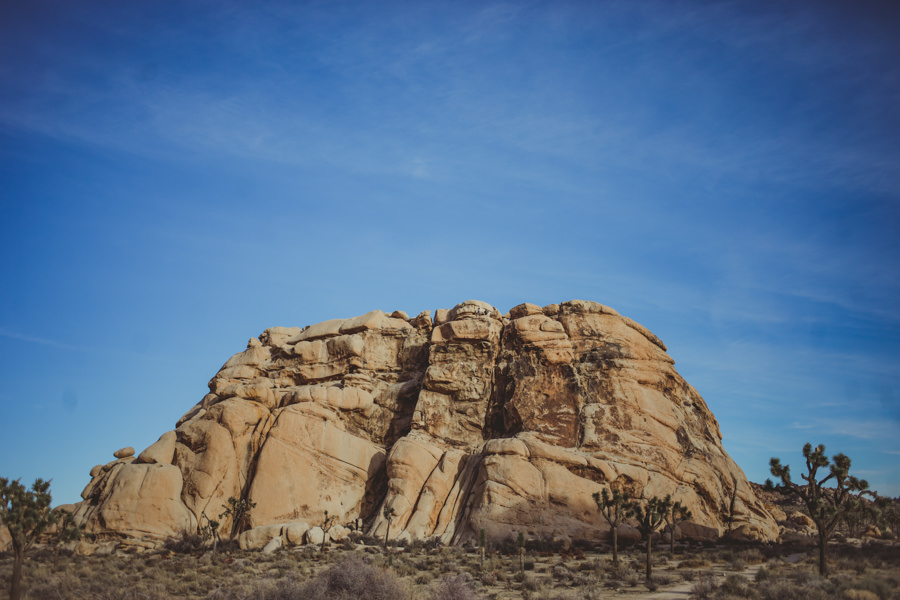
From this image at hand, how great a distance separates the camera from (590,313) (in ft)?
193

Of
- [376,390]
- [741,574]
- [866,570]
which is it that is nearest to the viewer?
[866,570]

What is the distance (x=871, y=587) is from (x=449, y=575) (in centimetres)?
1786

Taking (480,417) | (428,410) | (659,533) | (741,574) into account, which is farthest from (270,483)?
(741,574)

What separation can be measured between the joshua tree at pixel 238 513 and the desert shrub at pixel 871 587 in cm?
3566

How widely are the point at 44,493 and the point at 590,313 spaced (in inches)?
1612

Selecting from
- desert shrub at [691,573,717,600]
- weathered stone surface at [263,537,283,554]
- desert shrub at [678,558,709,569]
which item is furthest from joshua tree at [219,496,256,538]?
desert shrub at [691,573,717,600]

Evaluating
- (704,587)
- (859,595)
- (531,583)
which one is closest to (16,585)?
(531,583)

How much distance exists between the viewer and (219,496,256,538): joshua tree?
47312 mm

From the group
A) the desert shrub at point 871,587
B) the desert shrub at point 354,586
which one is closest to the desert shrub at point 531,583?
the desert shrub at point 354,586

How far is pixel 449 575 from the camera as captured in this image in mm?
34188

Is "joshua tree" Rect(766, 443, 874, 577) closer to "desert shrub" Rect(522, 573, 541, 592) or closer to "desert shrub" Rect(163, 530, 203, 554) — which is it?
"desert shrub" Rect(522, 573, 541, 592)

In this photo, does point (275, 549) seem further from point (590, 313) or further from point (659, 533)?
point (590, 313)

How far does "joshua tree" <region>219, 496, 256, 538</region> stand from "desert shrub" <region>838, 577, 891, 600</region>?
3566 cm

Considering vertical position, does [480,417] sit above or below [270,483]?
above
